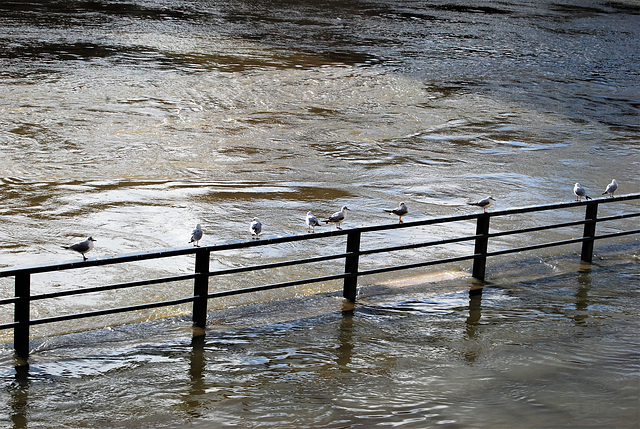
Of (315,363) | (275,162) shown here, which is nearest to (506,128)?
(275,162)

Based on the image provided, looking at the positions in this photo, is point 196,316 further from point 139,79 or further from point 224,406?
point 139,79

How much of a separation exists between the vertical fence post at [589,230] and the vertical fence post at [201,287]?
465 cm

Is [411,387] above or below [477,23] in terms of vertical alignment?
below

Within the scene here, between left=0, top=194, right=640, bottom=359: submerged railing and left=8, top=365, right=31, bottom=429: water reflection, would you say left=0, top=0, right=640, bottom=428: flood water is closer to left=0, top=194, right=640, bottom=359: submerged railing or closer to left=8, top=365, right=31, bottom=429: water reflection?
left=8, top=365, right=31, bottom=429: water reflection

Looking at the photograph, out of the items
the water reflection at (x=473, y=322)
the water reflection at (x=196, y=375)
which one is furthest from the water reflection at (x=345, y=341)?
the water reflection at (x=196, y=375)

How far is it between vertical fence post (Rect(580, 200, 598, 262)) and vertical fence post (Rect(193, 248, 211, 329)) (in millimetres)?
4648

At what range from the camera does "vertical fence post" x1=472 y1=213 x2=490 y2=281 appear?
8.75 metres

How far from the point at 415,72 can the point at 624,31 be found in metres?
21.8

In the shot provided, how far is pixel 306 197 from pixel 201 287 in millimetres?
6647

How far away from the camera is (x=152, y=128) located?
1872 cm

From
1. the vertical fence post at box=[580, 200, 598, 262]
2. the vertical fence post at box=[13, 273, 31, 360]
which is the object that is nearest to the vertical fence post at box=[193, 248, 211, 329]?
the vertical fence post at box=[13, 273, 31, 360]

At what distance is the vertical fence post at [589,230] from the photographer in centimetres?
967

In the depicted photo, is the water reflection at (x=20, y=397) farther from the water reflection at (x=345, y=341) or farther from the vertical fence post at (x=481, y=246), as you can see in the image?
the vertical fence post at (x=481, y=246)

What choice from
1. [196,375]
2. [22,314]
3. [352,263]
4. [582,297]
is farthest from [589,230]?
[22,314]
